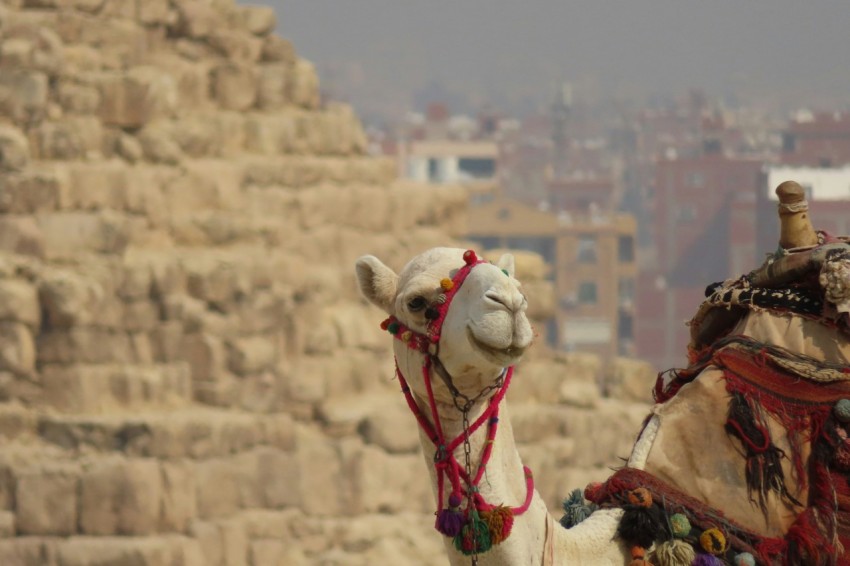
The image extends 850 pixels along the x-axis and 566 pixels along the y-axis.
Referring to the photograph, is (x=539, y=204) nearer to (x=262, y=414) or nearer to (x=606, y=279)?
(x=606, y=279)

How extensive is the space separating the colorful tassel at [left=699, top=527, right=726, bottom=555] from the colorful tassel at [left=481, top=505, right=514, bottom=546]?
26.9 inches

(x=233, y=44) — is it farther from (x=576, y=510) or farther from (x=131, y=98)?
(x=576, y=510)

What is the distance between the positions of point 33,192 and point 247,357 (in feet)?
8.35

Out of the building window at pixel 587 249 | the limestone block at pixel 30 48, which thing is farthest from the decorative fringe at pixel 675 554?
the building window at pixel 587 249

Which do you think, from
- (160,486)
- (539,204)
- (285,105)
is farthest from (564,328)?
(160,486)

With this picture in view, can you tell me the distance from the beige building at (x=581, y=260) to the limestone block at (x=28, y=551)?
142 ft

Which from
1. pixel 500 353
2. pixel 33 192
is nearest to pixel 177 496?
pixel 33 192

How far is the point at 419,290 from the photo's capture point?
595 centimetres

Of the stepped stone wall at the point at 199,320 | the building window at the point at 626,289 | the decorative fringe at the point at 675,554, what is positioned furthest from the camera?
the building window at the point at 626,289

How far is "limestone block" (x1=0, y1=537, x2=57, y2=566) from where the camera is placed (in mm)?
21875

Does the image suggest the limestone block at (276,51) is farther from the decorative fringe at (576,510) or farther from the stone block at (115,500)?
the decorative fringe at (576,510)

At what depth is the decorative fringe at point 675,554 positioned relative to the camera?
630cm

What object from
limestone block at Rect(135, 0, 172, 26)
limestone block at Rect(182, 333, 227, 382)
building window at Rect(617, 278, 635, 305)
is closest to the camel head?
limestone block at Rect(182, 333, 227, 382)

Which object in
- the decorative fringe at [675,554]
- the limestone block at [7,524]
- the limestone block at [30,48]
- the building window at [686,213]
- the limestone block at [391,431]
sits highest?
the limestone block at [30,48]
